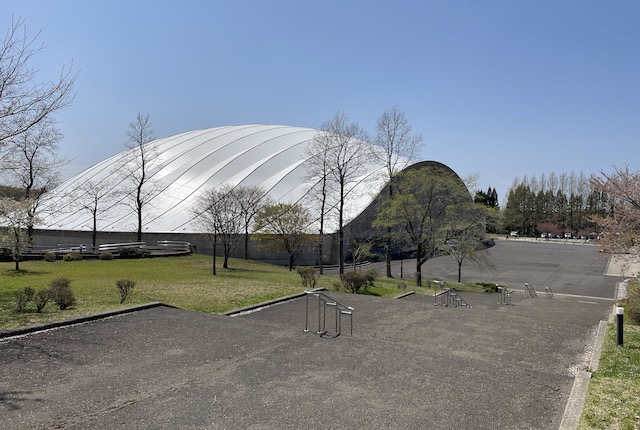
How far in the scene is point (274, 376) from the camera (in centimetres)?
685

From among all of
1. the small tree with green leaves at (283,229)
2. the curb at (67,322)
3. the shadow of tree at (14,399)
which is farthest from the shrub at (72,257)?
the shadow of tree at (14,399)

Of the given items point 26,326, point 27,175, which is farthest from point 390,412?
point 27,175

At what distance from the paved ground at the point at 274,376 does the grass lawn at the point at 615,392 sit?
37 centimetres

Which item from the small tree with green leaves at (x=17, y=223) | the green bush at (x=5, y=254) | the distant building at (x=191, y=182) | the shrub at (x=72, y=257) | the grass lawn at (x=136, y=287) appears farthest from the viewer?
the distant building at (x=191, y=182)

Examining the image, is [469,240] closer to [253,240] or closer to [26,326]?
[253,240]

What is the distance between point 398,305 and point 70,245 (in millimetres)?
32611

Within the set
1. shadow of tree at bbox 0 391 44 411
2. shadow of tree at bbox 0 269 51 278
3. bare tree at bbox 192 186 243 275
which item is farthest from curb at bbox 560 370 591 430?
bare tree at bbox 192 186 243 275

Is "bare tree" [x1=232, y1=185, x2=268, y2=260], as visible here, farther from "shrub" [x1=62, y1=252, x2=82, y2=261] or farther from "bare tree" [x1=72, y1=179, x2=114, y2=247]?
"bare tree" [x1=72, y1=179, x2=114, y2=247]

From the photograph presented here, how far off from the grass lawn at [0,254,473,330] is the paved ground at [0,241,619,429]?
187 cm

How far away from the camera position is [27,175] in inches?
1362

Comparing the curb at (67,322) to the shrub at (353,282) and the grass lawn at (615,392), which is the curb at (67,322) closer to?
the shrub at (353,282)

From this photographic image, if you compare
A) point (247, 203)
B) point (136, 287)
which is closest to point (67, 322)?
point (136, 287)

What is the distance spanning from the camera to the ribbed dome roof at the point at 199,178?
38.8 metres

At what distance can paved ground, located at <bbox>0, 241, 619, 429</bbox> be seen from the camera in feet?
17.9
